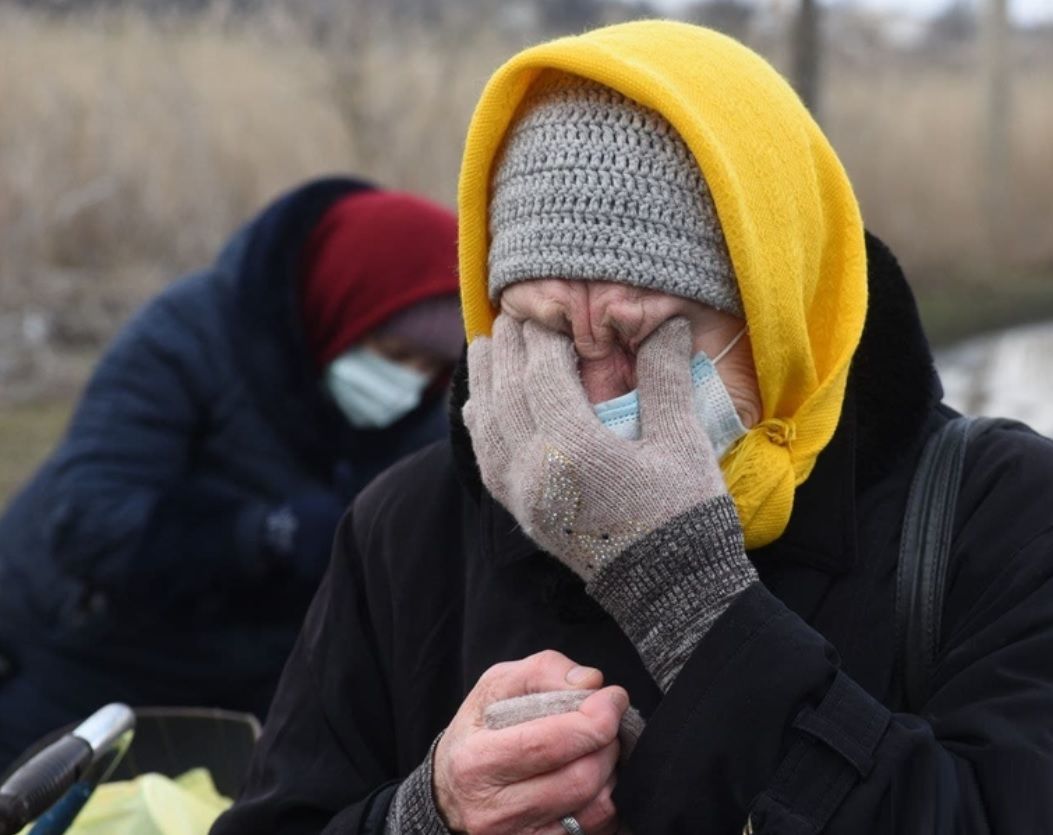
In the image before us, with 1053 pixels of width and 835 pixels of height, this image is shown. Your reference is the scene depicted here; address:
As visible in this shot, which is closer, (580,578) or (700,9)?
(580,578)

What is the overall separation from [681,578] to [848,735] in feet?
0.76

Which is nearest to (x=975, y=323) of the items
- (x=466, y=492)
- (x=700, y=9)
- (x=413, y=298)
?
(x=700, y=9)

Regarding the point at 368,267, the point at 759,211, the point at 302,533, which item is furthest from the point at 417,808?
the point at 368,267

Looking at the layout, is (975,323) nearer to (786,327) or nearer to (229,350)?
(229,350)

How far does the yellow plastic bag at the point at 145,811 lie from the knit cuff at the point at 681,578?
0.95 m

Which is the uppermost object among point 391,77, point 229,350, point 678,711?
point 678,711

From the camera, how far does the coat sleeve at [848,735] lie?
5.26 feet

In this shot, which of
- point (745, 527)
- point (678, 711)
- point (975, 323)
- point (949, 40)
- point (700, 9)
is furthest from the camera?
point (949, 40)

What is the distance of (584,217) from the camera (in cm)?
184

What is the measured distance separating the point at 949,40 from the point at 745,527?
82.7 ft

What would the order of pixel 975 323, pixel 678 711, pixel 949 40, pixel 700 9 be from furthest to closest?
pixel 949 40 → pixel 975 323 → pixel 700 9 → pixel 678 711

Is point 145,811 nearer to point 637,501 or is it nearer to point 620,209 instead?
point 637,501

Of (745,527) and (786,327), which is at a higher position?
(786,327)

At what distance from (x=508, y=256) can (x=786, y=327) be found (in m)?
0.34
